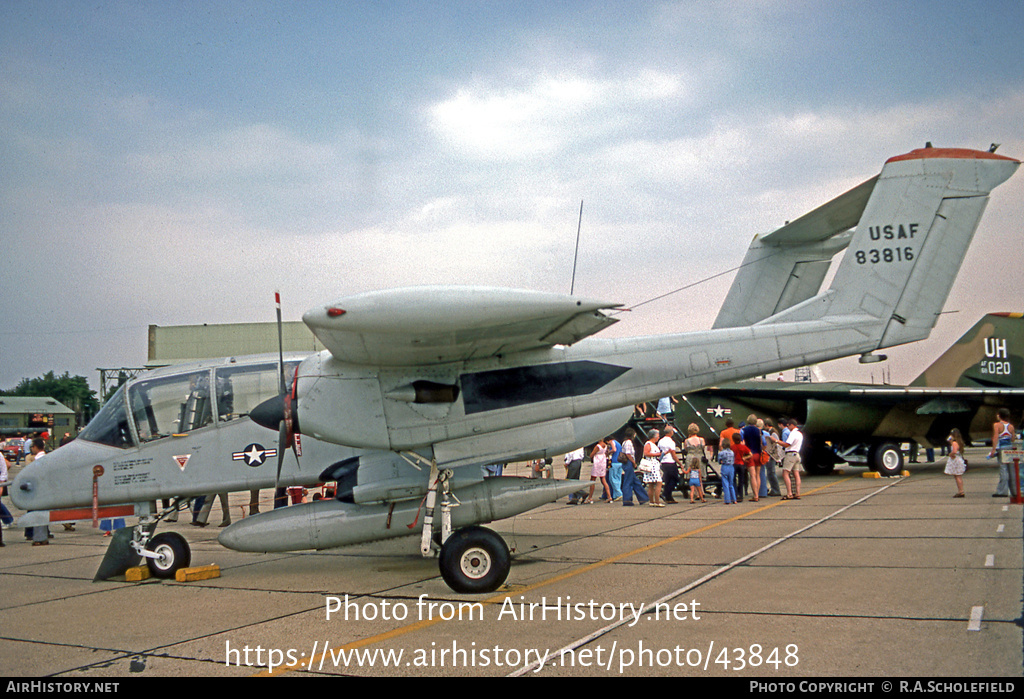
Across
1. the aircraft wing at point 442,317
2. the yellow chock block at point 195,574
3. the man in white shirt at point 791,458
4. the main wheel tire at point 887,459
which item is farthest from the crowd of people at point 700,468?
the aircraft wing at point 442,317

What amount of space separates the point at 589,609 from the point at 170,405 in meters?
6.19

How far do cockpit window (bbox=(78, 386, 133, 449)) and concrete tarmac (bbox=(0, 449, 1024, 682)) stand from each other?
1.79 m

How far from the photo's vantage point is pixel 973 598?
6.27 metres

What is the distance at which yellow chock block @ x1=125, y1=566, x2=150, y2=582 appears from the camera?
911 cm

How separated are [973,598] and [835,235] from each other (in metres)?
6.00

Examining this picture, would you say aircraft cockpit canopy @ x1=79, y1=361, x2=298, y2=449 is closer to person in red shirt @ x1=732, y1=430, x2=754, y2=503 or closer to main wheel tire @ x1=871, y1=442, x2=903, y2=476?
person in red shirt @ x1=732, y1=430, x2=754, y2=503

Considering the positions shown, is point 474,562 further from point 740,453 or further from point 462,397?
point 740,453

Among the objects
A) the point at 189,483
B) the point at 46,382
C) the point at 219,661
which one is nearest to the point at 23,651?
the point at 219,661

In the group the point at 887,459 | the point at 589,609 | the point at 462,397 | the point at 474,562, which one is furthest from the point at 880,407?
the point at 589,609

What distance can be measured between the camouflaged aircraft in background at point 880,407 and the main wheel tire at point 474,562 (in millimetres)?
14783

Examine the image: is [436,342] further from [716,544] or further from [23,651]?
[716,544]

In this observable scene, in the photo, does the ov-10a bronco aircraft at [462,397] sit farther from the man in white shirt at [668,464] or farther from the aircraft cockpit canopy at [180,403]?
the man in white shirt at [668,464]

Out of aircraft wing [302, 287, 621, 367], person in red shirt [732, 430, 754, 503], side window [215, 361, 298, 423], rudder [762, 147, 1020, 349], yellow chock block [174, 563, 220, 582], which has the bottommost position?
yellow chock block [174, 563, 220, 582]

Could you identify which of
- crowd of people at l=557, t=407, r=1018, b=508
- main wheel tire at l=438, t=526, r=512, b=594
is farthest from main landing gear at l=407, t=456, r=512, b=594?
crowd of people at l=557, t=407, r=1018, b=508
